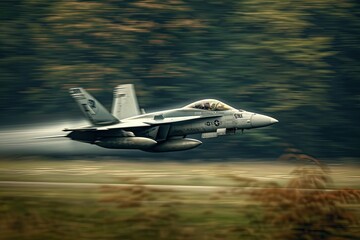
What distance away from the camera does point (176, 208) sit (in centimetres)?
2389

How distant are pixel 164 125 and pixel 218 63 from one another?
1518 cm

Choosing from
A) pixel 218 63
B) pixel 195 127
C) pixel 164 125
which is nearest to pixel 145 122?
pixel 164 125

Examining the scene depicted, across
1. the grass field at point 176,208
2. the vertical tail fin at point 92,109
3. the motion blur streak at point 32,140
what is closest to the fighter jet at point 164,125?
the vertical tail fin at point 92,109

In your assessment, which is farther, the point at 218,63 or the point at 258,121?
the point at 218,63

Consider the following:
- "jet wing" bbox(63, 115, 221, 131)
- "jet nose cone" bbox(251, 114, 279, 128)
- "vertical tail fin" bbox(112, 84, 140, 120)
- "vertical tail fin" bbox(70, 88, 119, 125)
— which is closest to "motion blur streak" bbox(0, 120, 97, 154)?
"vertical tail fin" bbox(112, 84, 140, 120)

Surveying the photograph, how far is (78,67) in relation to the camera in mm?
45688

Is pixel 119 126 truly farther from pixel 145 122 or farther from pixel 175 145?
pixel 175 145

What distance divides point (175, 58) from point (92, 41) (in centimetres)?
502

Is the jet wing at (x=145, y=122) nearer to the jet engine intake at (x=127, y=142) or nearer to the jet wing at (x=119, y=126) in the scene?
the jet wing at (x=119, y=126)

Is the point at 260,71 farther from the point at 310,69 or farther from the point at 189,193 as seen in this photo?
the point at 189,193

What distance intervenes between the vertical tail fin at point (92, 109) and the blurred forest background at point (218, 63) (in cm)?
1213

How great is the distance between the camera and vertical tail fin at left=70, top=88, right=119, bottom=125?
3139 centimetres

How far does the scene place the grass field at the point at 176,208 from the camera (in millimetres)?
19203

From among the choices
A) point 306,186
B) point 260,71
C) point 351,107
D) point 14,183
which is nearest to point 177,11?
point 260,71
